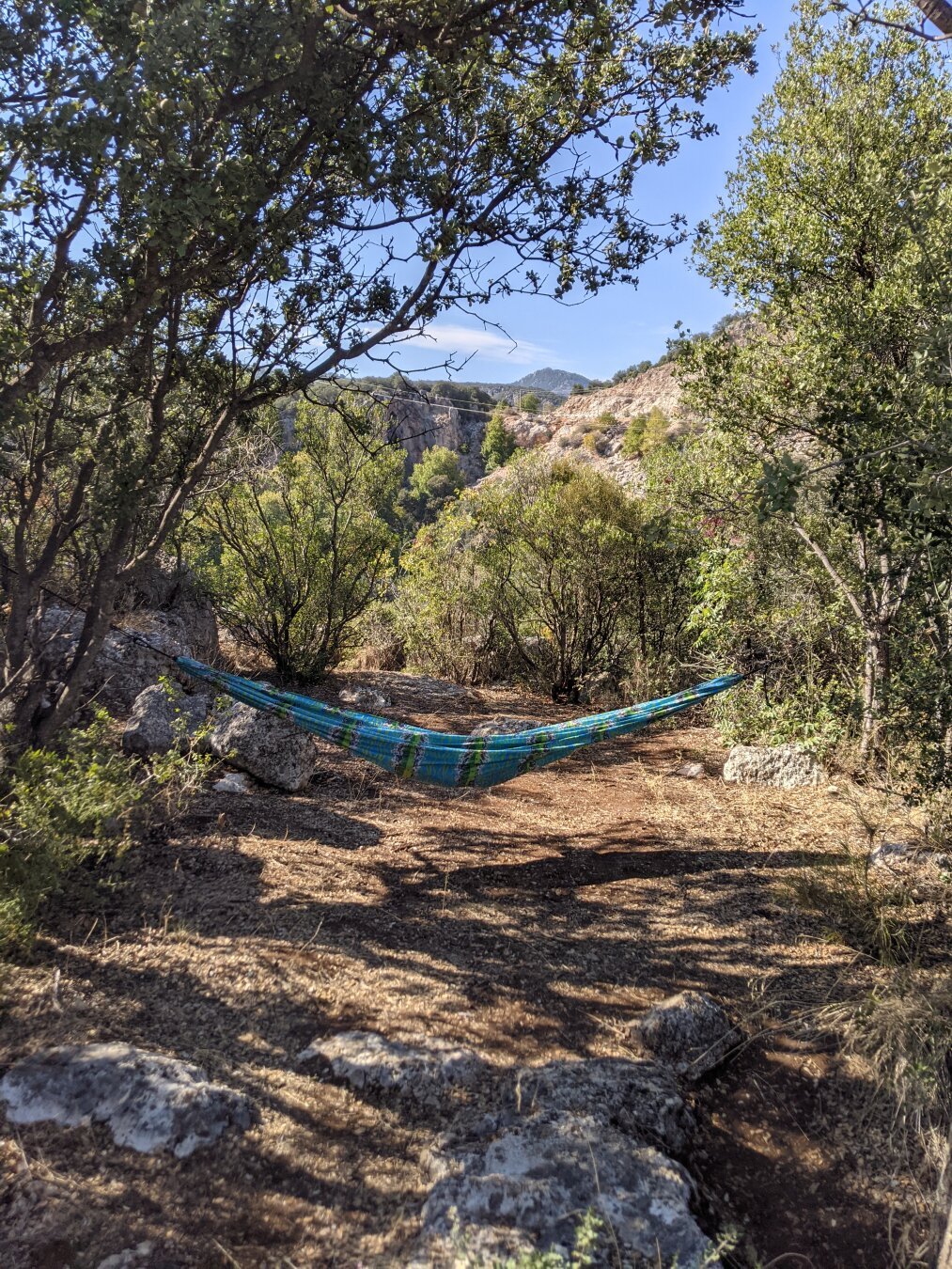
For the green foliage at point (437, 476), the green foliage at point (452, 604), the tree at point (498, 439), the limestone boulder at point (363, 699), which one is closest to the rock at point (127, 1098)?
the limestone boulder at point (363, 699)

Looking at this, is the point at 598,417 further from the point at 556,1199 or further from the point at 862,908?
the point at 556,1199

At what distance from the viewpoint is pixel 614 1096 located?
171 centimetres

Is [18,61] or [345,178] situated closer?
[18,61]

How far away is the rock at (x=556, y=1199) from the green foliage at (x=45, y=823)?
1.28 metres

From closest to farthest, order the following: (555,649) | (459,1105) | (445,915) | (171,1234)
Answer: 1. (171,1234)
2. (459,1105)
3. (445,915)
4. (555,649)

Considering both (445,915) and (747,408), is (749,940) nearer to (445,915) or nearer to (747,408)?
(445,915)

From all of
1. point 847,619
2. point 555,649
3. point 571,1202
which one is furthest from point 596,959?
point 555,649

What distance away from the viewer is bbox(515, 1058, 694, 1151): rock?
1646 millimetres

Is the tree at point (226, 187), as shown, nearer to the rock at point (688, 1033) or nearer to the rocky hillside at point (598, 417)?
the rock at point (688, 1033)

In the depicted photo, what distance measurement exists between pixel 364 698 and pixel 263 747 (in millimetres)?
1612

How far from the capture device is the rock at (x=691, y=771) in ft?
14.0

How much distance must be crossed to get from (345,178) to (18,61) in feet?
3.56

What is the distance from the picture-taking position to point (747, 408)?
3.51 m

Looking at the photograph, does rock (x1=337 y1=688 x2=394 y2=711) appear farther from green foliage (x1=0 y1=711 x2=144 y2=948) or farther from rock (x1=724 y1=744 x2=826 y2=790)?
green foliage (x1=0 y1=711 x2=144 y2=948)
